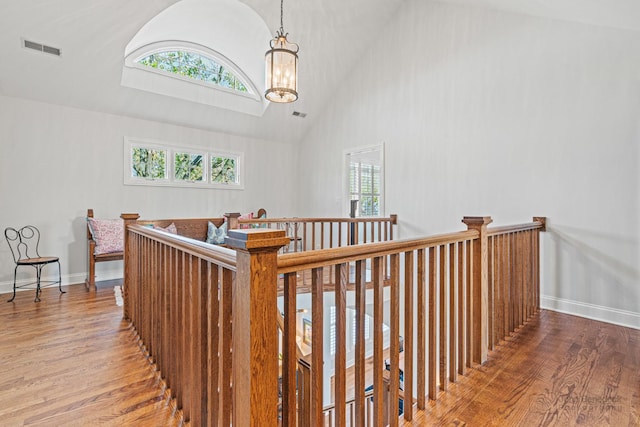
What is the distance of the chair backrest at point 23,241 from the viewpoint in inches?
154

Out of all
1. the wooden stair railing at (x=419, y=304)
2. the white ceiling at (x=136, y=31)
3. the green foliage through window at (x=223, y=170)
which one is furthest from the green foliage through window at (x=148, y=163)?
the wooden stair railing at (x=419, y=304)

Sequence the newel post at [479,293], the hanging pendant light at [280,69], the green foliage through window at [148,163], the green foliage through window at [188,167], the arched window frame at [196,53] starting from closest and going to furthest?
the newel post at [479,293], the hanging pendant light at [280,69], the arched window frame at [196,53], the green foliage through window at [148,163], the green foliage through window at [188,167]

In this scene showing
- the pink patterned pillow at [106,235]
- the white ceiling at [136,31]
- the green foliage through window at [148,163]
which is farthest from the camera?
the green foliage through window at [148,163]

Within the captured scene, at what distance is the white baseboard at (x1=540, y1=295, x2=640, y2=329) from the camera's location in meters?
2.73

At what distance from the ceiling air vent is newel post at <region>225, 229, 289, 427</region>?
427 centimetres

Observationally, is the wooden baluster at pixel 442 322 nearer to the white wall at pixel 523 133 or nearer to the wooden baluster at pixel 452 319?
the wooden baluster at pixel 452 319

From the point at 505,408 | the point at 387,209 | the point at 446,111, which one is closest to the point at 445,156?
the point at 446,111

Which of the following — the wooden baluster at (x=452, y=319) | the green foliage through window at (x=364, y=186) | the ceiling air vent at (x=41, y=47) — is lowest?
the wooden baluster at (x=452, y=319)

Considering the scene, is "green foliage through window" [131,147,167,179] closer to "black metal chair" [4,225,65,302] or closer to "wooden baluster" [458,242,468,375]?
"black metal chair" [4,225,65,302]

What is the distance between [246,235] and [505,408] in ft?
5.49

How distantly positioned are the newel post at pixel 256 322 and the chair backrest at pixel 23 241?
4556 mm

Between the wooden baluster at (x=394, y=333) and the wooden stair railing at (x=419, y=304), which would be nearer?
the wooden stair railing at (x=419, y=304)

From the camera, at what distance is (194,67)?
5.03 meters

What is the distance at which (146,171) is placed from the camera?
4.93 metres
